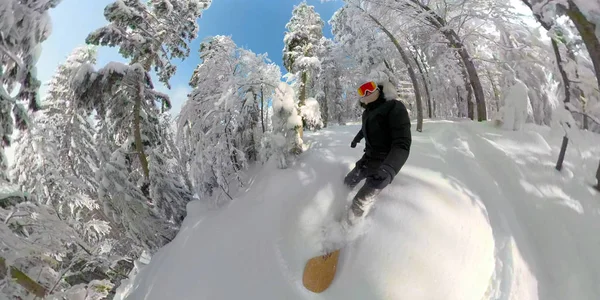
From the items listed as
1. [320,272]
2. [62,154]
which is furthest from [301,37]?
[320,272]

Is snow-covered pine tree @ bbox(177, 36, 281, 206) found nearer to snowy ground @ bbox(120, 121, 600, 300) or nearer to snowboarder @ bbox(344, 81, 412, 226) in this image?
snowy ground @ bbox(120, 121, 600, 300)

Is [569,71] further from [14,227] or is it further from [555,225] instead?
[14,227]

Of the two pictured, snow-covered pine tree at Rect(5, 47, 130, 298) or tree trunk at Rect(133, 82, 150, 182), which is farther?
snow-covered pine tree at Rect(5, 47, 130, 298)

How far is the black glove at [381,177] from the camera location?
11.0ft

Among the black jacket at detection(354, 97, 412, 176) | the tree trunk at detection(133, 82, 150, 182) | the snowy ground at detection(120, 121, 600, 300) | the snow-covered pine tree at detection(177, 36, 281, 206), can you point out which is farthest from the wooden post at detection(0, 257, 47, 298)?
the black jacket at detection(354, 97, 412, 176)

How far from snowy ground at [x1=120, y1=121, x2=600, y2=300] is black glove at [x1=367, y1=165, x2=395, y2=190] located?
620 millimetres

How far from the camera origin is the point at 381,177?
3393 millimetres

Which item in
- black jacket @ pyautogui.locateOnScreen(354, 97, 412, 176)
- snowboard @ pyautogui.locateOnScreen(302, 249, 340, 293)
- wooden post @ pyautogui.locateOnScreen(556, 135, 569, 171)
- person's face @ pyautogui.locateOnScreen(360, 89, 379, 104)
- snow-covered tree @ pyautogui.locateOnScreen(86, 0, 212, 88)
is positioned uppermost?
snow-covered tree @ pyautogui.locateOnScreen(86, 0, 212, 88)

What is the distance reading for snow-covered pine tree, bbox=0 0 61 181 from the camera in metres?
3.67

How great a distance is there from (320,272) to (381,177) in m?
1.39

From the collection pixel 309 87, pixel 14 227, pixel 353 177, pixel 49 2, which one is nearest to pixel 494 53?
pixel 309 87

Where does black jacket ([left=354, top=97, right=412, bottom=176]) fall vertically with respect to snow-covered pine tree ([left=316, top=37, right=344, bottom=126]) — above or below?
below

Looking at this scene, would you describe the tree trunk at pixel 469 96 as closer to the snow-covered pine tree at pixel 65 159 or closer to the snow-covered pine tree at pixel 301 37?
the snow-covered pine tree at pixel 301 37

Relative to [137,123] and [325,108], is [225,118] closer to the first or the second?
[137,123]
